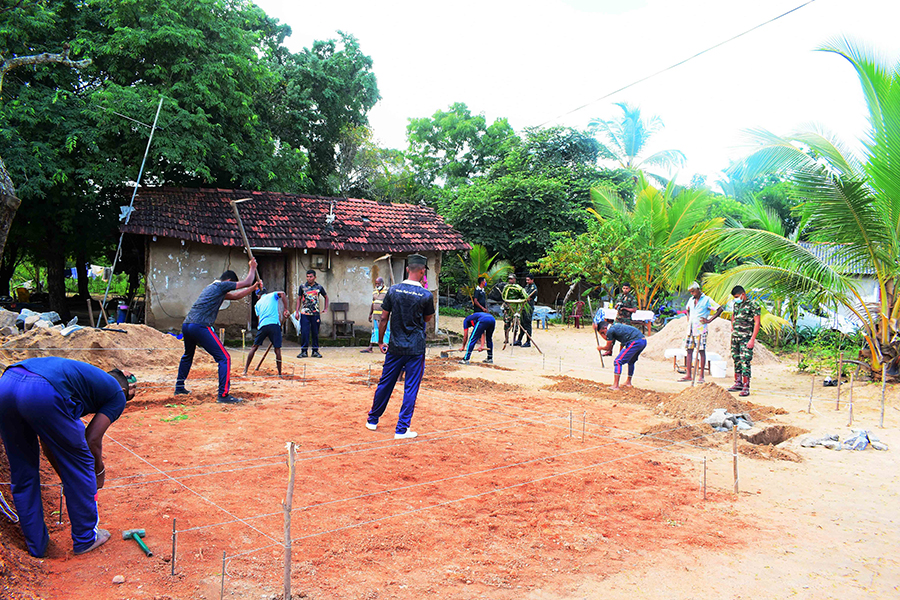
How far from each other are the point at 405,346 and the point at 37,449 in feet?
11.3

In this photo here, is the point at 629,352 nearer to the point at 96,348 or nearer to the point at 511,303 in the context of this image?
the point at 511,303

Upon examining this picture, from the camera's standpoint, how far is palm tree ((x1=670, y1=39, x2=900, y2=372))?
9266 mm

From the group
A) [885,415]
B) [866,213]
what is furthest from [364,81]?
[885,415]

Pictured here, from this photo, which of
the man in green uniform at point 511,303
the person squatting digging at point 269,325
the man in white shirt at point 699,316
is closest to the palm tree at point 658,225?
the man in green uniform at point 511,303

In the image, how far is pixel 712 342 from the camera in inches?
565

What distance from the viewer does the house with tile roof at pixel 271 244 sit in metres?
13.7

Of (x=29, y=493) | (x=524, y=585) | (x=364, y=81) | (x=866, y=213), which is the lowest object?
(x=524, y=585)

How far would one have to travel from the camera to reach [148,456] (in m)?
5.23

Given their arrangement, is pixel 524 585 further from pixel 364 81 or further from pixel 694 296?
pixel 364 81

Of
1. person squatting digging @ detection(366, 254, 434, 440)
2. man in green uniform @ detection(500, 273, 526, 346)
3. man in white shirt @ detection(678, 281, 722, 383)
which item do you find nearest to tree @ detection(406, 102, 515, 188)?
man in green uniform @ detection(500, 273, 526, 346)

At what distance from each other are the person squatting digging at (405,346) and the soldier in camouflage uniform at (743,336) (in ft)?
19.1

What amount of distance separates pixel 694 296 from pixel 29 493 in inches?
396

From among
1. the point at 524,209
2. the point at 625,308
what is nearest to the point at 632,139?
the point at 524,209

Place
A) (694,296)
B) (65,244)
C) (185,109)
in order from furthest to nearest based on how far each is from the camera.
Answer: (65,244), (185,109), (694,296)
